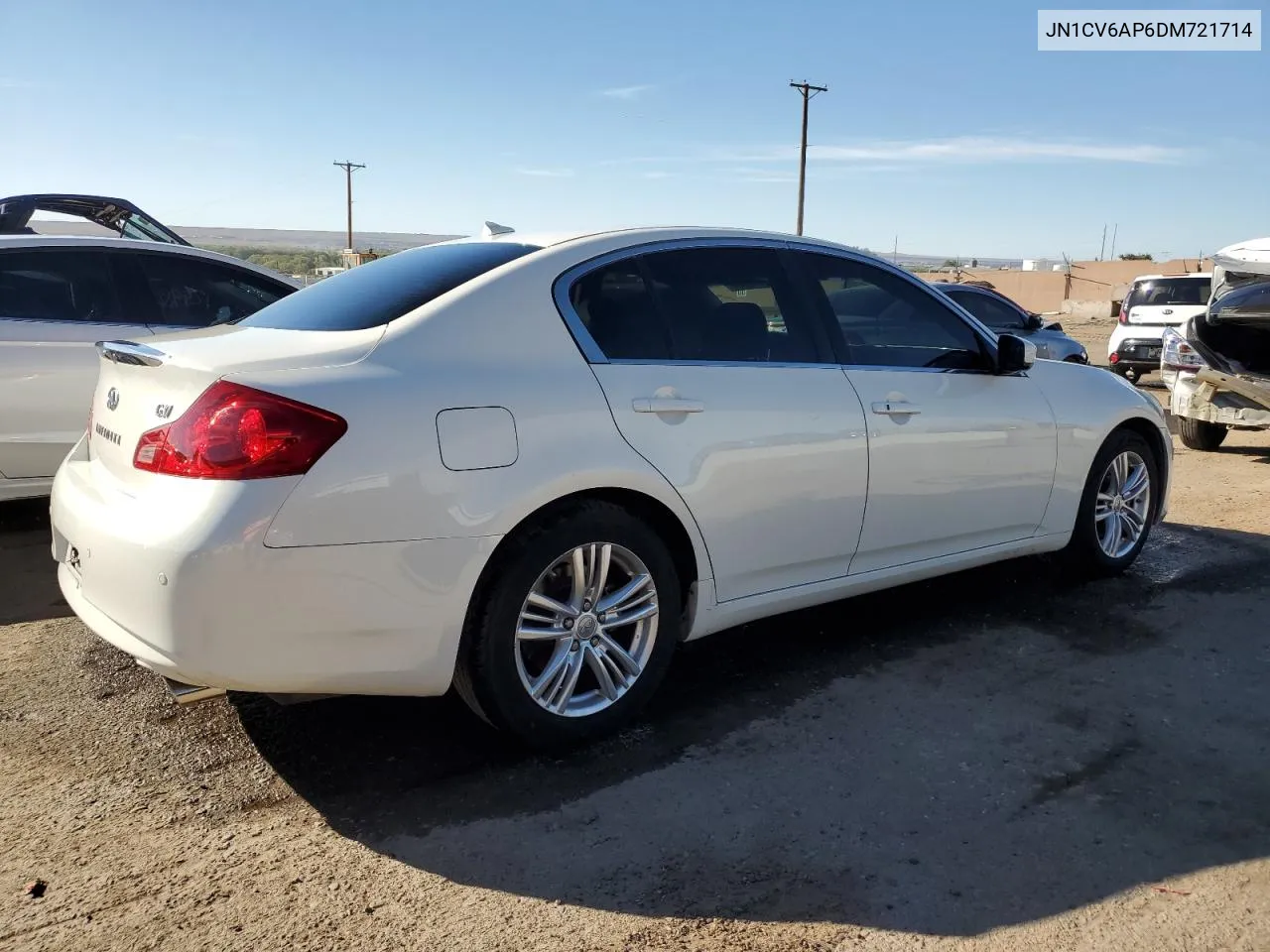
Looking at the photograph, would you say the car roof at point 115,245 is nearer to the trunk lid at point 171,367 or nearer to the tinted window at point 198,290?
the tinted window at point 198,290

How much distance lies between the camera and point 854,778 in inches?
127

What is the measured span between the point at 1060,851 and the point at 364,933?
1.76 metres

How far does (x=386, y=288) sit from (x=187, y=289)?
3.63 meters

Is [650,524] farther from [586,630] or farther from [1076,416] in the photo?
[1076,416]

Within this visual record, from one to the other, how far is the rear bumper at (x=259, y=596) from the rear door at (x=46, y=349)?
10.6 feet

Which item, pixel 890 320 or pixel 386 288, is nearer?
pixel 386 288

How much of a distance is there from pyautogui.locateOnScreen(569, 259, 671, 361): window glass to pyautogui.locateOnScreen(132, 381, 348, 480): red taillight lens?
3.13 feet

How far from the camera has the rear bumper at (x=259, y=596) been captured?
8.95 ft

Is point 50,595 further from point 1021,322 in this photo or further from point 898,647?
point 1021,322

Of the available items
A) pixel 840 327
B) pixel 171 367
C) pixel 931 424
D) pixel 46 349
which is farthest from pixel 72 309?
pixel 931 424

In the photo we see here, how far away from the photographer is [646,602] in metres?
3.46

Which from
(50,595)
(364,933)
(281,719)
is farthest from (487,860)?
(50,595)

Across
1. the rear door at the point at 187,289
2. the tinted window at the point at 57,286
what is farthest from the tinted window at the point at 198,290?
the tinted window at the point at 57,286

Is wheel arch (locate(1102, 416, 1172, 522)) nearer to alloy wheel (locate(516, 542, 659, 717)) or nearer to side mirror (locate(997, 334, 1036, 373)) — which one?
side mirror (locate(997, 334, 1036, 373))
